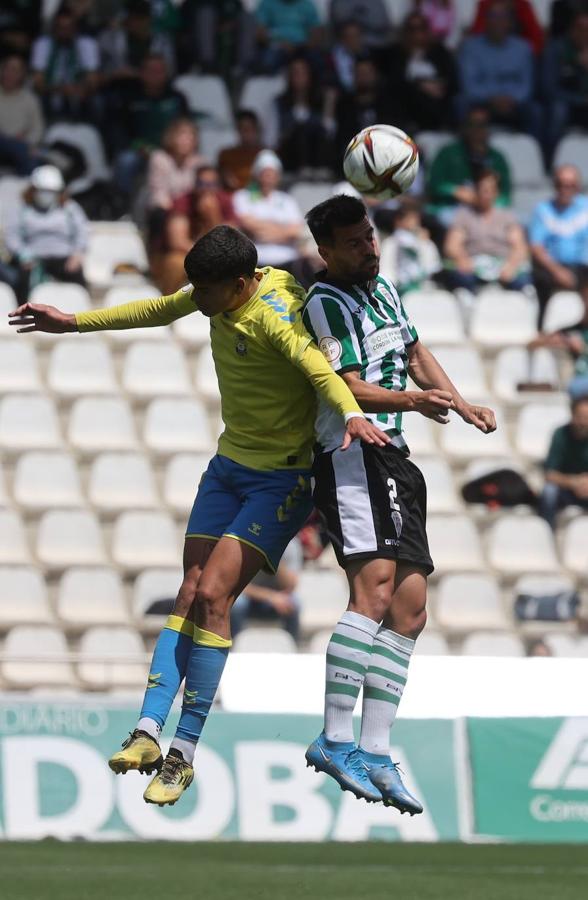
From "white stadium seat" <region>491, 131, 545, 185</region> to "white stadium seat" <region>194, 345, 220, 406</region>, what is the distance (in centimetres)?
387

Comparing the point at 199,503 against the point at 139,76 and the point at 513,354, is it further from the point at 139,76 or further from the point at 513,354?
the point at 139,76

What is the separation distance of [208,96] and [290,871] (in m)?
8.76

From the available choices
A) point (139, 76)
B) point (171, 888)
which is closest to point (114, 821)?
point (171, 888)

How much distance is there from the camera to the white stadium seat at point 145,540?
13.3 m

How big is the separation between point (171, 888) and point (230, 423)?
2582mm

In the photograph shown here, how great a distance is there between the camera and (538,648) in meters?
13.0

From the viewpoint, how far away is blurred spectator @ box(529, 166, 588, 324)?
49.5 feet

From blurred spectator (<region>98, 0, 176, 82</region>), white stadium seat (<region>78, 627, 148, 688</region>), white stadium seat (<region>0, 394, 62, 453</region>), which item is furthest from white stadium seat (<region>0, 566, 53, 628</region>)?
blurred spectator (<region>98, 0, 176, 82</region>)

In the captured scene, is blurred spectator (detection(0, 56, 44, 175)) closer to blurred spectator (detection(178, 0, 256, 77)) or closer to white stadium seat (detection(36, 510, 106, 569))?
→ blurred spectator (detection(178, 0, 256, 77))

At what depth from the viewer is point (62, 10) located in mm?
16172

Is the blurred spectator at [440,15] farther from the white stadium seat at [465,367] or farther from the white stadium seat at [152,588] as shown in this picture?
the white stadium seat at [152,588]

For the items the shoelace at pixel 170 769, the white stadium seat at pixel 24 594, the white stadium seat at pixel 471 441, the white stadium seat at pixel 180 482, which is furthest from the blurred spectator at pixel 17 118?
the shoelace at pixel 170 769

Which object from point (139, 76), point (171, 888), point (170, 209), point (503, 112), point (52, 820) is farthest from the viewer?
point (503, 112)

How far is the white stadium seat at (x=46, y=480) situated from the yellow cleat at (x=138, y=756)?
6.58 m
